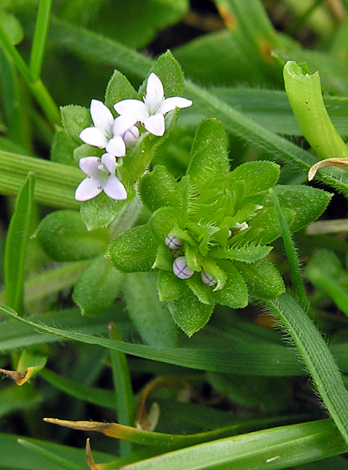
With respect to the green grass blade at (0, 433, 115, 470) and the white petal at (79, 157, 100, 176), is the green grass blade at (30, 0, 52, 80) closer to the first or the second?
the white petal at (79, 157, 100, 176)

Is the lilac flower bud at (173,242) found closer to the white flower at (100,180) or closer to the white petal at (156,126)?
the white flower at (100,180)

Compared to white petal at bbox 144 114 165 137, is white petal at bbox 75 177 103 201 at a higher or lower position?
lower

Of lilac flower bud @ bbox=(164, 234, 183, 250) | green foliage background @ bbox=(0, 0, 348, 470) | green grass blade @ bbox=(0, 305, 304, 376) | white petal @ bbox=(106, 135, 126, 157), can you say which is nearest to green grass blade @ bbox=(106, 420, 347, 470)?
green foliage background @ bbox=(0, 0, 348, 470)

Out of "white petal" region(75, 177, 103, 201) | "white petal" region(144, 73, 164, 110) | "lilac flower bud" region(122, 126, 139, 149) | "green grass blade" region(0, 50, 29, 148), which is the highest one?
"green grass blade" region(0, 50, 29, 148)

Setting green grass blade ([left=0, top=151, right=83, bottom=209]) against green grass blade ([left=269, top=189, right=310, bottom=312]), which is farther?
green grass blade ([left=0, top=151, right=83, bottom=209])

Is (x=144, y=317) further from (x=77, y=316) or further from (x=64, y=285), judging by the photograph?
(x=64, y=285)

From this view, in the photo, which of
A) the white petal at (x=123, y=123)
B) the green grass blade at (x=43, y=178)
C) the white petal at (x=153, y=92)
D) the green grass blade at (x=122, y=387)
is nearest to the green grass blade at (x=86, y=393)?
the green grass blade at (x=122, y=387)

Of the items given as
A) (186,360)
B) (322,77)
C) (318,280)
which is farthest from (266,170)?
(322,77)

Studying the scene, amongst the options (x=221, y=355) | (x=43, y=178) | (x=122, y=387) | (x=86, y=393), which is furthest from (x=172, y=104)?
(x=86, y=393)
